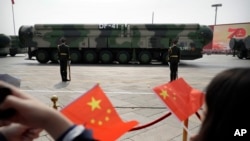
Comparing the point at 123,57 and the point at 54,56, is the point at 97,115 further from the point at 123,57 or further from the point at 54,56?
the point at 54,56

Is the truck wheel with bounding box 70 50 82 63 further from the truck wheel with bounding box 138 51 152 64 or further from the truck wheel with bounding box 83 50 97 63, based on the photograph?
the truck wheel with bounding box 138 51 152 64

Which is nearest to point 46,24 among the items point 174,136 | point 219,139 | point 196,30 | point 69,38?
point 69,38

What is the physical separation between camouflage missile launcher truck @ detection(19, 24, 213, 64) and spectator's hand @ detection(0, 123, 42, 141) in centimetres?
1768

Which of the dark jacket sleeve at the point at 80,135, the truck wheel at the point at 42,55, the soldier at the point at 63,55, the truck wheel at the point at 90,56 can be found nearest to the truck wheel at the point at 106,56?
the truck wheel at the point at 90,56

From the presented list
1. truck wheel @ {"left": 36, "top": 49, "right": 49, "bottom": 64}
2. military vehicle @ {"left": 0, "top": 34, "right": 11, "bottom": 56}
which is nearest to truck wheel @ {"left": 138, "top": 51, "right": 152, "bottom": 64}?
truck wheel @ {"left": 36, "top": 49, "right": 49, "bottom": 64}

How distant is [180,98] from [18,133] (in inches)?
65.1

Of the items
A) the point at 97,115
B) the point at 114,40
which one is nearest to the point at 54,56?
the point at 114,40

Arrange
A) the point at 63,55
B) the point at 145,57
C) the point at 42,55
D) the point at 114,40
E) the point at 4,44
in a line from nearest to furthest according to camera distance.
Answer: the point at 63,55 < the point at 145,57 < the point at 114,40 < the point at 42,55 < the point at 4,44

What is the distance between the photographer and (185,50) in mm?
18000

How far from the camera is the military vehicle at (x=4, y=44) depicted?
29.3 metres

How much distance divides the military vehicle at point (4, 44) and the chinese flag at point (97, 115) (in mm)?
31981

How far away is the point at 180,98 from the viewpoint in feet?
7.79

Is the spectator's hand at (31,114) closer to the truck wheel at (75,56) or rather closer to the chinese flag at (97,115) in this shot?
the chinese flag at (97,115)

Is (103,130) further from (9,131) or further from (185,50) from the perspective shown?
(185,50)
